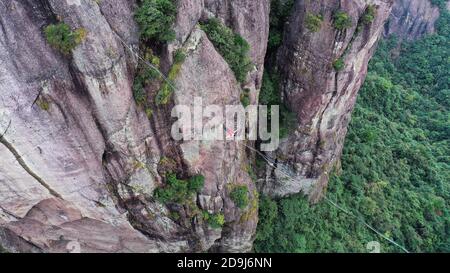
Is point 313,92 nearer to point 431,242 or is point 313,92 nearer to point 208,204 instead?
point 208,204

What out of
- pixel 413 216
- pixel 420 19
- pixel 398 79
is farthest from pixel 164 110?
pixel 420 19

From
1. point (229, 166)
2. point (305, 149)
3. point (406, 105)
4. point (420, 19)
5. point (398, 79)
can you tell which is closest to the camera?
point (229, 166)

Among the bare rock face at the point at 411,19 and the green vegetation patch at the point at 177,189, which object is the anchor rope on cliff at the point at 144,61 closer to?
the green vegetation patch at the point at 177,189

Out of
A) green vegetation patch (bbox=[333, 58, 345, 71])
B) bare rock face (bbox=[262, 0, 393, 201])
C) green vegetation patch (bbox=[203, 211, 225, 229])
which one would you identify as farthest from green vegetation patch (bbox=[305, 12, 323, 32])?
green vegetation patch (bbox=[203, 211, 225, 229])

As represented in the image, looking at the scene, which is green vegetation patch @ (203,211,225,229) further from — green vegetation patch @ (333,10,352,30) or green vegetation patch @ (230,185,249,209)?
green vegetation patch @ (333,10,352,30)

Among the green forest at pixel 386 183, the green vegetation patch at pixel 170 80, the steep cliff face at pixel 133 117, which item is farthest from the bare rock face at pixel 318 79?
the green vegetation patch at pixel 170 80
